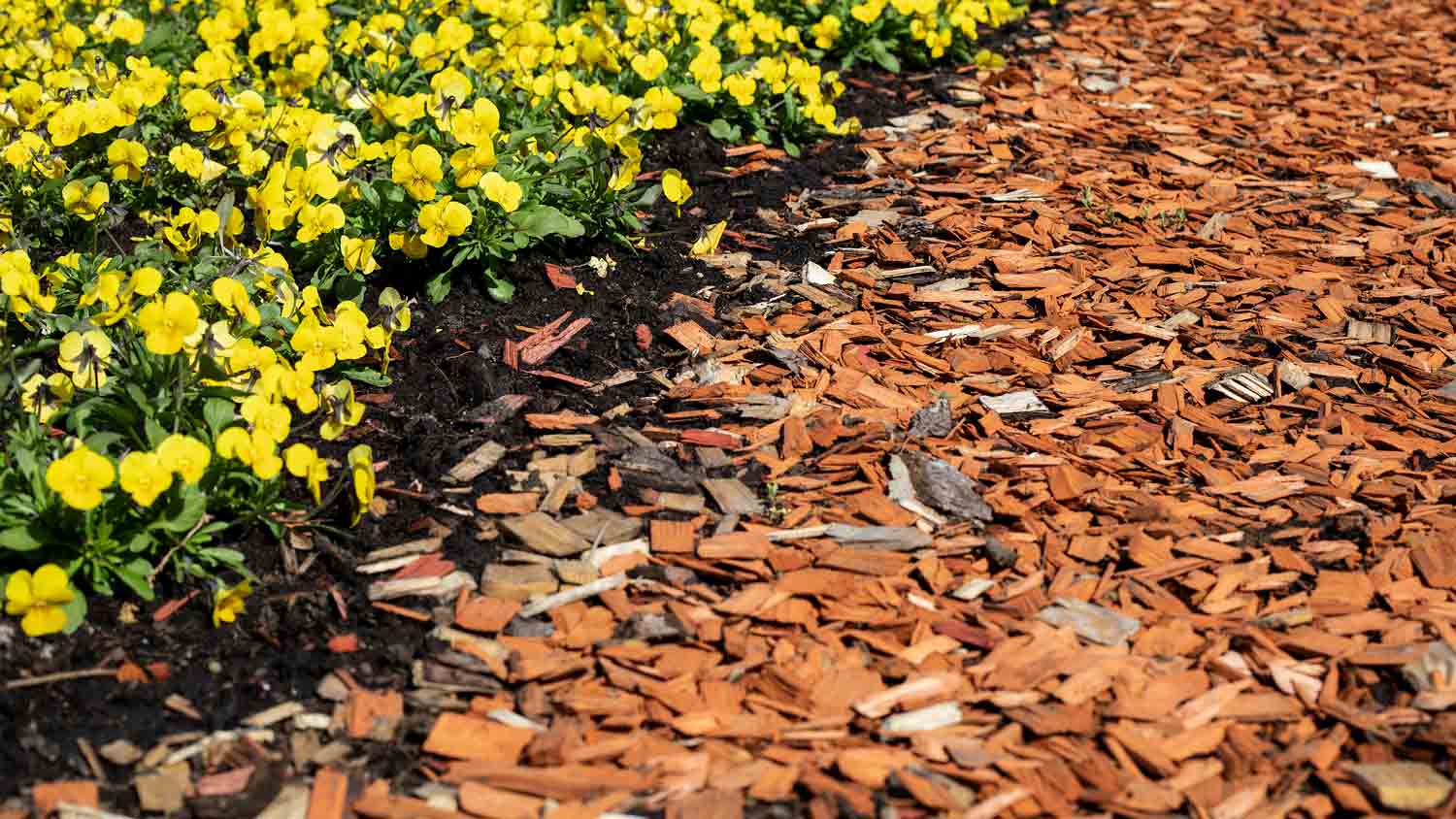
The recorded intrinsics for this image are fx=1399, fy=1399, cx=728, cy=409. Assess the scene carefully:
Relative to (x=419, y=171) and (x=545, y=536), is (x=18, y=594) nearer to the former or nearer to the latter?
(x=545, y=536)

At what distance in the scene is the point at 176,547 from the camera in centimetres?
280

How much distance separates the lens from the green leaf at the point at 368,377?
11.3 ft

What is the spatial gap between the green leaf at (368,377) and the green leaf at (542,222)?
0.67 meters

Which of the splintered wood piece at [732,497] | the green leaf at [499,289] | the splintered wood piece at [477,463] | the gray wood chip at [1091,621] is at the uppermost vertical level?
the green leaf at [499,289]

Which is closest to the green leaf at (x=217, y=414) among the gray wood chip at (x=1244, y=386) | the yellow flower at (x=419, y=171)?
the yellow flower at (x=419, y=171)

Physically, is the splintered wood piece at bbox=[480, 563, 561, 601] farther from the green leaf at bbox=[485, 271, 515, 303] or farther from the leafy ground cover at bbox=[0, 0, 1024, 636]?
the green leaf at bbox=[485, 271, 515, 303]

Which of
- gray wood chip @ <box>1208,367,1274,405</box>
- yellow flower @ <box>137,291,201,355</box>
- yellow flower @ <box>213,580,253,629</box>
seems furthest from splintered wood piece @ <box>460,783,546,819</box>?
gray wood chip @ <box>1208,367,1274,405</box>

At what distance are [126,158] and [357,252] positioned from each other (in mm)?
869

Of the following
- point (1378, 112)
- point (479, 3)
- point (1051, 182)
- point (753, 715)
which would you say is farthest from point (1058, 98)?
point (753, 715)

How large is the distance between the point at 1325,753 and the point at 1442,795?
19 cm

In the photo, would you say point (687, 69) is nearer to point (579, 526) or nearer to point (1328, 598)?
point (579, 526)

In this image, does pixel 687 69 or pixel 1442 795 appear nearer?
pixel 1442 795

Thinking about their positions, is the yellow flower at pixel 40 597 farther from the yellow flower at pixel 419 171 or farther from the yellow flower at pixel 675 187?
the yellow flower at pixel 675 187

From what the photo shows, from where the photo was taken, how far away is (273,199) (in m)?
3.74
